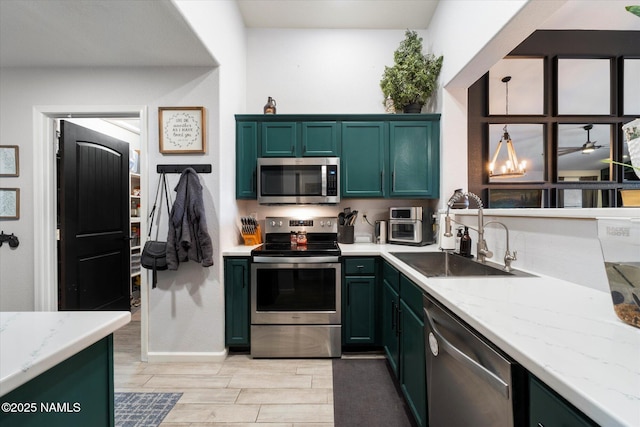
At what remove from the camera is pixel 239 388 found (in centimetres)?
200

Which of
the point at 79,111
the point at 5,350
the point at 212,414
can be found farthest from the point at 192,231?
the point at 5,350

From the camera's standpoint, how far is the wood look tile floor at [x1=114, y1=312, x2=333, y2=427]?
5.60ft

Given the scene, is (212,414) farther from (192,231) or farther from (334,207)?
(334,207)

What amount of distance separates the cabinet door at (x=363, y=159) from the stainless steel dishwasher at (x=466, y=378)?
1.53 m

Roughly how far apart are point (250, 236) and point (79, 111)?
5.75 feet

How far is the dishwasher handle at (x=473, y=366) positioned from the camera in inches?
30.6

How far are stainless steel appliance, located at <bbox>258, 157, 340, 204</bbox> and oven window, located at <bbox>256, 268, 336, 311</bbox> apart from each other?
671mm

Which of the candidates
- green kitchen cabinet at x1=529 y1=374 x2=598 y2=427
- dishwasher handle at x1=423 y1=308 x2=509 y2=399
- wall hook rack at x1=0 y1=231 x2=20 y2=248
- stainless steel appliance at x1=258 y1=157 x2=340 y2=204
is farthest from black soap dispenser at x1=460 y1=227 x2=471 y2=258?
wall hook rack at x1=0 y1=231 x2=20 y2=248

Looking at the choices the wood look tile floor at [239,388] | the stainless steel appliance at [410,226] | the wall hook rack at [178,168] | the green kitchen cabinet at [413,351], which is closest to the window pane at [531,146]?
the stainless steel appliance at [410,226]

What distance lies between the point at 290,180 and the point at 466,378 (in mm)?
2068

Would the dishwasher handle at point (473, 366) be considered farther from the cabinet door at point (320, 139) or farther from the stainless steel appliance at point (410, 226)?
the cabinet door at point (320, 139)

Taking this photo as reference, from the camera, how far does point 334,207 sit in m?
3.04

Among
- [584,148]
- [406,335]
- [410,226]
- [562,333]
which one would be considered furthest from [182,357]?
[584,148]

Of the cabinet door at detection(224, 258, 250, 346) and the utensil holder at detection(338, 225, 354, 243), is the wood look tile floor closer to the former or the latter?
the cabinet door at detection(224, 258, 250, 346)
